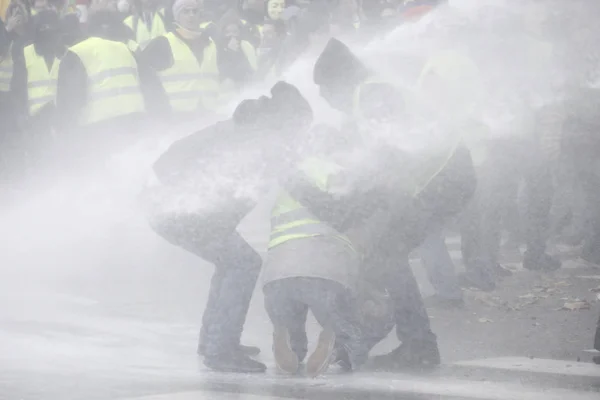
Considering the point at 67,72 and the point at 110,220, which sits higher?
the point at 67,72

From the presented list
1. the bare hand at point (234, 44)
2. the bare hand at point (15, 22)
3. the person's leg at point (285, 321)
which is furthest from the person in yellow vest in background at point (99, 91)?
the person's leg at point (285, 321)

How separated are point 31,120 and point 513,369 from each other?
652cm

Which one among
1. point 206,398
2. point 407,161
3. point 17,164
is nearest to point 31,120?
point 17,164

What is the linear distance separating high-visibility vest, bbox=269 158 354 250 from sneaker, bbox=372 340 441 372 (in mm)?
710

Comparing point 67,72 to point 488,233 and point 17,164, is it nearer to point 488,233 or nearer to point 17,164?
point 17,164

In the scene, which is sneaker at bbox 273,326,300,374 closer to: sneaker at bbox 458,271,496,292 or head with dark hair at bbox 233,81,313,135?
head with dark hair at bbox 233,81,313,135

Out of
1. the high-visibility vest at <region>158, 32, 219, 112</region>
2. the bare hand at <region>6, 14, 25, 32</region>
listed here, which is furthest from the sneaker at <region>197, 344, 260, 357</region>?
the bare hand at <region>6, 14, 25, 32</region>

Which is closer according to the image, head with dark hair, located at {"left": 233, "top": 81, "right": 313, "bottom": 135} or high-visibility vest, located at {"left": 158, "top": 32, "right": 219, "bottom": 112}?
head with dark hair, located at {"left": 233, "top": 81, "right": 313, "bottom": 135}

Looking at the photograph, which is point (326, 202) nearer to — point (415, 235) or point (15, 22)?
point (415, 235)

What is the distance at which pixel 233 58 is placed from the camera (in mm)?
13508

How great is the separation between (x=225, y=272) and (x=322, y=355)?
781mm

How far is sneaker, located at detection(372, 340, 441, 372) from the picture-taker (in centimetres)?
802

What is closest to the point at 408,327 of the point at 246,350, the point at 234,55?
the point at 246,350

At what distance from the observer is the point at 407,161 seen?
847 cm
